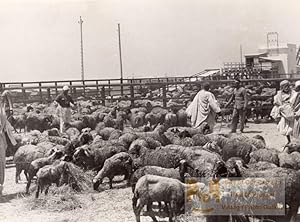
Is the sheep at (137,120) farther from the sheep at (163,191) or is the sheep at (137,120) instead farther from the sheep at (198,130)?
the sheep at (163,191)

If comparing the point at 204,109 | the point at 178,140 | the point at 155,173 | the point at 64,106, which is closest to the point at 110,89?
the point at 64,106

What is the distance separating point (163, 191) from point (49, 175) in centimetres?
251

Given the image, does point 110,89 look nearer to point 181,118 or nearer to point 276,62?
point 181,118

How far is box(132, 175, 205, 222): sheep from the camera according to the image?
5.93 metres

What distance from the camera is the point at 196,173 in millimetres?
7094

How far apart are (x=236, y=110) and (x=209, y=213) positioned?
933 centimetres

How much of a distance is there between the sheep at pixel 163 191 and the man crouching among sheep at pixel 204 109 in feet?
18.4

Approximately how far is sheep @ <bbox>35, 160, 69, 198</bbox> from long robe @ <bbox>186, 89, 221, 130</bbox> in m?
4.71

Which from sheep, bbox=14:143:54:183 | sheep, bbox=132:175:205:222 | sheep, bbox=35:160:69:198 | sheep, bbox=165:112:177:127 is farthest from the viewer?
sheep, bbox=165:112:177:127

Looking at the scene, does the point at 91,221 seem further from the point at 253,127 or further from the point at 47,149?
the point at 253,127

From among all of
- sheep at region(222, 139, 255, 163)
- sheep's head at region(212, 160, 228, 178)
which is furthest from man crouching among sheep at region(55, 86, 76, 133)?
sheep's head at region(212, 160, 228, 178)

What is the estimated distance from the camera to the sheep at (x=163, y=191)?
5.93 m

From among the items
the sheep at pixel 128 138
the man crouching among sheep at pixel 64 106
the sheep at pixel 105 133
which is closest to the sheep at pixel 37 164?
the sheep at pixel 128 138

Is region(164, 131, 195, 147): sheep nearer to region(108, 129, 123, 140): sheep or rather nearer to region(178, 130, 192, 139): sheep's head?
region(178, 130, 192, 139): sheep's head
